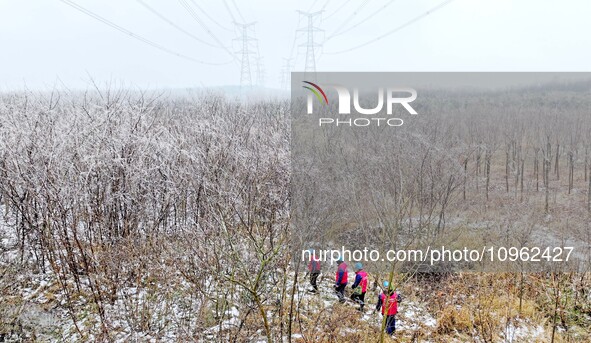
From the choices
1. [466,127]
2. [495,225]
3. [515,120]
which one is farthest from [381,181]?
[515,120]

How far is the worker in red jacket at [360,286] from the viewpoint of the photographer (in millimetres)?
8477

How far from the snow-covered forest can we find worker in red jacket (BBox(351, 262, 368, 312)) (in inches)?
8.9

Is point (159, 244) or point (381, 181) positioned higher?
point (381, 181)

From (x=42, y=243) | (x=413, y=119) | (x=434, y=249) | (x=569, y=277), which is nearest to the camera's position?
(x=42, y=243)

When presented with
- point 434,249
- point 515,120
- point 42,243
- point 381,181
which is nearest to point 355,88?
point 381,181

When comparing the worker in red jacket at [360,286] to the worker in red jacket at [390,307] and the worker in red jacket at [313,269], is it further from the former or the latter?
the worker in red jacket at [313,269]

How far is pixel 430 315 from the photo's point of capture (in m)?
9.19

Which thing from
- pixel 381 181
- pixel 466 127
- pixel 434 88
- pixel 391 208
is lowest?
pixel 391 208

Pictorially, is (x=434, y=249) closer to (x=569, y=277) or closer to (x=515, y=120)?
(x=569, y=277)

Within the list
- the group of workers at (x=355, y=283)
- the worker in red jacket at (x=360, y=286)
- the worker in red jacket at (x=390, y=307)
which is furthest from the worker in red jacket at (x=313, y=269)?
the worker in red jacket at (x=390, y=307)

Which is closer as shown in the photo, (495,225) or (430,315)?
(430,315)

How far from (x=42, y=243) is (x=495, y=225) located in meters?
11.1

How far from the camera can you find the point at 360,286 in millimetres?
8609

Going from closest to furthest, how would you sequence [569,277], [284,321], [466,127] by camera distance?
[284,321] → [569,277] → [466,127]
